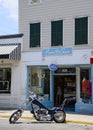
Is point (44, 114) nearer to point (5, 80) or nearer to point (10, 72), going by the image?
point (10, 72)

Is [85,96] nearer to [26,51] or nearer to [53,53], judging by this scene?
[53,53]

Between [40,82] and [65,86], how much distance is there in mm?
1742

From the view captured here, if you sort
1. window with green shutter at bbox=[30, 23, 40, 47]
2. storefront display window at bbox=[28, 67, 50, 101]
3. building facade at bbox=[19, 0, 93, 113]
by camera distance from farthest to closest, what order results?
storefront display window at bbox=[28, 67, 50, 101]
window with green shutter at bbox=[30, 23, 40, 47]
building facade at bbox=[19, 0, 93, 113]

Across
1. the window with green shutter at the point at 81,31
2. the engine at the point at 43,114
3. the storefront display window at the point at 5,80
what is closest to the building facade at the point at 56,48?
the window with green shutter at the point at 81,31

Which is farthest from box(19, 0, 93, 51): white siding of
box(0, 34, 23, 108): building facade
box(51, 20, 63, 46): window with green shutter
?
box(0, 34, 23, 108): building facade

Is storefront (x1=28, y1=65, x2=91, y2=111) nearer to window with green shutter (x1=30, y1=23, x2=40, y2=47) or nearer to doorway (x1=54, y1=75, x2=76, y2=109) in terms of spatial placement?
doorway (x1=54, y1=75, x2=76, y2=109)

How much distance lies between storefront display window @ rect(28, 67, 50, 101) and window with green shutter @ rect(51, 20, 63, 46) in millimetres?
2096

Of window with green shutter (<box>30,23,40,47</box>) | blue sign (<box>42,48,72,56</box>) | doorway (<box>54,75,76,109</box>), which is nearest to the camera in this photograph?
blue sign (<box>42,48,72,56</box>)

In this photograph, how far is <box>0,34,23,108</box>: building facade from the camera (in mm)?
23094

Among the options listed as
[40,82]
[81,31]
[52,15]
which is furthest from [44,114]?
[52,15]

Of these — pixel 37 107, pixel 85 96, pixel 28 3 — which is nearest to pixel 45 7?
pixel 28 3

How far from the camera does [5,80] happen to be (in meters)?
24.3

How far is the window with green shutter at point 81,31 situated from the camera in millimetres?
20953

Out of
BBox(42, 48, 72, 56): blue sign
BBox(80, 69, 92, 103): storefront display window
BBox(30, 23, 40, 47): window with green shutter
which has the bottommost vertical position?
BBox(80, 69, 92, 103): storefront display window
